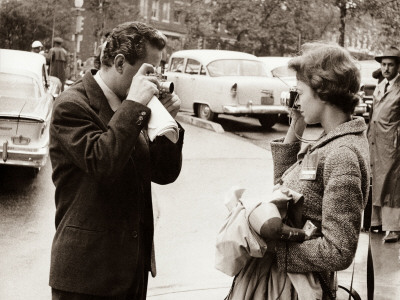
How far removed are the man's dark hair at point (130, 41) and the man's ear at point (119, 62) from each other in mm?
13

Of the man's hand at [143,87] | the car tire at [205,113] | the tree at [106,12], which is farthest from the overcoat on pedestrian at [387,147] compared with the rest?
the tree at [106,12]

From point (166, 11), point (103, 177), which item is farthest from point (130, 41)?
point (166, 11)

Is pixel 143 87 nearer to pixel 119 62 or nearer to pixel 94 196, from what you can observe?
pixel 119 62

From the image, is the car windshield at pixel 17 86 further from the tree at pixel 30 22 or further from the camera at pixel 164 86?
the tree at pixel 30 22

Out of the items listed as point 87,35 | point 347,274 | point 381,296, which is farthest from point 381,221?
point 87,35

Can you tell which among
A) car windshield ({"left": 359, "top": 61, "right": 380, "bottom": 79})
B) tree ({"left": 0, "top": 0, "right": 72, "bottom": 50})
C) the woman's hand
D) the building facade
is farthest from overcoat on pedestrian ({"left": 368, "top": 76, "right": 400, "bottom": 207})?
tree ({"left": 0, "top": 0, "right": 72, "bottom": 50})

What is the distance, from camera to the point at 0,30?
129ft

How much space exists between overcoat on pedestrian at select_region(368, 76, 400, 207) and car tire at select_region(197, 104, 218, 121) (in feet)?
32.2

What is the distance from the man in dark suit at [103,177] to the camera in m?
2.79

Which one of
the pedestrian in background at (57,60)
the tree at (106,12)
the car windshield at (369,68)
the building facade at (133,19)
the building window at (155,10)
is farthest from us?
the building window at (155,10)

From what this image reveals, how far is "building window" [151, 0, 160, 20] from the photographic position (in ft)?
192

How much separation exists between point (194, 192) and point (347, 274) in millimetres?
4021

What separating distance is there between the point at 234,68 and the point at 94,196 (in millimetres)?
15440

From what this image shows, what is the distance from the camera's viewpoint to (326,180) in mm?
2715
